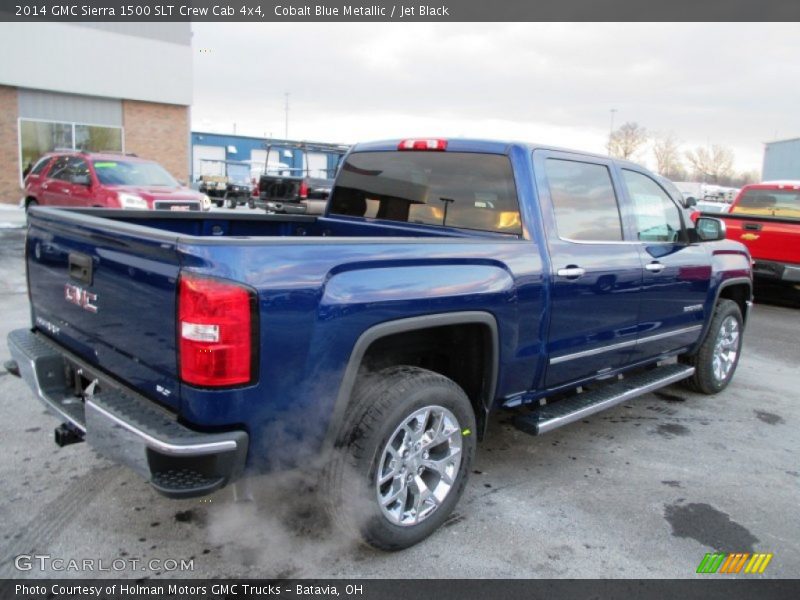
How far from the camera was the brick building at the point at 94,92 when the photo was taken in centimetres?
2034

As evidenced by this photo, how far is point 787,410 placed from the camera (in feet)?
16.9

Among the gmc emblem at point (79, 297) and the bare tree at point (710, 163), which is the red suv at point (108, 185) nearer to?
the gmc emblem at point (79, 297)

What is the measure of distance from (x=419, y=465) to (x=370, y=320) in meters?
0.80

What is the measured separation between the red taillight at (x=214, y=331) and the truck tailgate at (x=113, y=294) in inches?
2.9

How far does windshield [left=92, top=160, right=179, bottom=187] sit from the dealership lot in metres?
8.11

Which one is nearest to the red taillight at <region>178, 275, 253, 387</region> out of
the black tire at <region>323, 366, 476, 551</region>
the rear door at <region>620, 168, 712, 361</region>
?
the black tire at <region>323, 366, 476, 551</region>

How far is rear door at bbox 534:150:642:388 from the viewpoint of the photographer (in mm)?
3568

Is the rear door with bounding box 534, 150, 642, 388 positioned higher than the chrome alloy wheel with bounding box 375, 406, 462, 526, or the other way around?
the rear door with bounding box 534, 150, 642, 388

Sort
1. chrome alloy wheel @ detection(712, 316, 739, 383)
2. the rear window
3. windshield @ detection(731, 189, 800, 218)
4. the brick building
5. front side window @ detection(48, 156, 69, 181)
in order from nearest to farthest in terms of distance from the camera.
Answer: the rear window, chrome alloy wheel @ detection(712, 316, 739, 383), windshield @ detection(731, 189, 800, 218), front side window @ detection(48, 156, 69, 181), the brick building

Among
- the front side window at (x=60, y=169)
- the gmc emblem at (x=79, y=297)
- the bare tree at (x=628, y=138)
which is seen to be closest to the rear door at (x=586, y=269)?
the gmc emblem at (x=79, y=297)

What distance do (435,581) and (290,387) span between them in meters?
1.07

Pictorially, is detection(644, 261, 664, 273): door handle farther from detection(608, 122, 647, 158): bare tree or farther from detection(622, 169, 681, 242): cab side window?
detection(608, 122, 647, 158): bare tree

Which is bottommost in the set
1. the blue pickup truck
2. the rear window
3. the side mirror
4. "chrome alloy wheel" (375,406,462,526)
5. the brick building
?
"chrome alloy wheel" (375,406,462,526)

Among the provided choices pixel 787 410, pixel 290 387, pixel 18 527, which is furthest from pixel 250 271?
pixel 787 410
